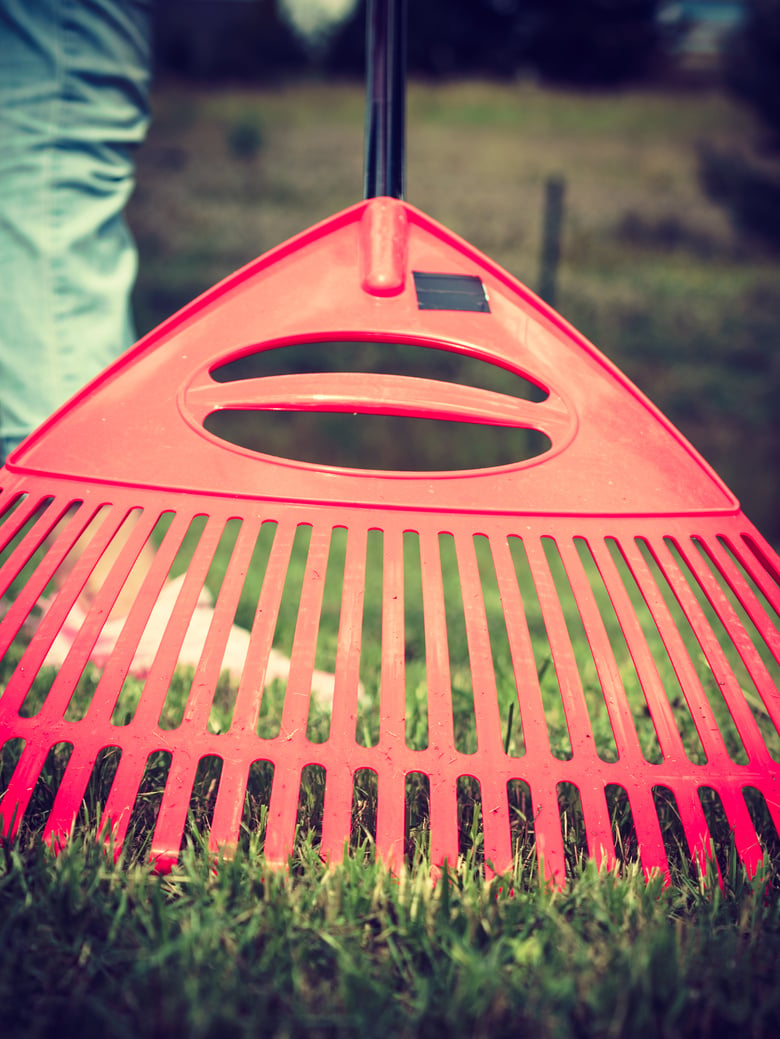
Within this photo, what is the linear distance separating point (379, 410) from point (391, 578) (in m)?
0.24

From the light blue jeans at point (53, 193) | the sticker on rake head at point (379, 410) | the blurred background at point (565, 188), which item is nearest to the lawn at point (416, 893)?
the sticker on rake head at point (379, 410)

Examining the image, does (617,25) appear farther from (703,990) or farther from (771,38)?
(703,990)

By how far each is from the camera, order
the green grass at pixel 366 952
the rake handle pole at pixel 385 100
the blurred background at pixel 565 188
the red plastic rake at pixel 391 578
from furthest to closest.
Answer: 1. the blurred background at pixel 565 188
2. the rake handle pole at pixel 385 100
3. the red plastic rake at pixel 391 578
4. the green grass at pixel 366 952

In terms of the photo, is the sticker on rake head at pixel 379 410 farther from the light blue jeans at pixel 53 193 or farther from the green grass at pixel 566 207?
the green grass at pixel 566 207

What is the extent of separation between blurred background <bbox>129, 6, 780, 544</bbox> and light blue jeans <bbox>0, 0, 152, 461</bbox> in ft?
5.16

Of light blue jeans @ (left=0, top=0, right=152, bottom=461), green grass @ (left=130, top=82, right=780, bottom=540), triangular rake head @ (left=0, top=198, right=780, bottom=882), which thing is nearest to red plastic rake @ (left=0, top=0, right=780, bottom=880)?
triangular rake head @ (left=0, top=198, right=780, bottom=882)

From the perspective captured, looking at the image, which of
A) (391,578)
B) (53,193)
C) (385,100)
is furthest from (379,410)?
(53,193)

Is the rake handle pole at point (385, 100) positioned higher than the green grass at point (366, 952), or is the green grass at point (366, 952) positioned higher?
the rake handle pole at point (385, 100)

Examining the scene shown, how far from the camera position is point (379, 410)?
105 cm

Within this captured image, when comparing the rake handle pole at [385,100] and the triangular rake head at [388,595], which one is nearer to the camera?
the triangular rake head at [388,595]

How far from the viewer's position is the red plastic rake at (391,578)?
80 centimetres

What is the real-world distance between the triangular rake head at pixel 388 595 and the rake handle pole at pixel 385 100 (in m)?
0.07

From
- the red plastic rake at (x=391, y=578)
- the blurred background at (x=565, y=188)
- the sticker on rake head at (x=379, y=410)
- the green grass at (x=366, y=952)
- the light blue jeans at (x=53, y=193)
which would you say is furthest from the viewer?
the blurred background at (x=565, y=188)

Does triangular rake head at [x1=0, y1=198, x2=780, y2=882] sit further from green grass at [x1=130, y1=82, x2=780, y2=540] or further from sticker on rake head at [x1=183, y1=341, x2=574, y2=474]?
green grass at [x1=130, y1=82, x2=780, y2=540]
